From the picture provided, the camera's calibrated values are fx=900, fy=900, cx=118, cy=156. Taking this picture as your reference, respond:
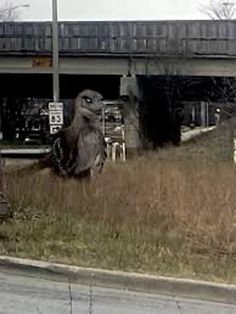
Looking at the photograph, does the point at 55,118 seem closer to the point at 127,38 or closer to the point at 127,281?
the point at 127,281

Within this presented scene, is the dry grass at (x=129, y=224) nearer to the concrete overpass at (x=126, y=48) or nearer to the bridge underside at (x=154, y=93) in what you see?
the bridge underside at (x=154, y=93)

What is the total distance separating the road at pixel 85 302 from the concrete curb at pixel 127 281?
0.52 feet

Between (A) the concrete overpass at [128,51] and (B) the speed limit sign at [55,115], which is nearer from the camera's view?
(B) the speed limit sign at [55,115]

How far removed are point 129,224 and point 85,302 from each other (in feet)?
10.7

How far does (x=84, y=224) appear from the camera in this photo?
11.8 m

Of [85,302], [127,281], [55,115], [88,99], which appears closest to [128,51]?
[55,115]

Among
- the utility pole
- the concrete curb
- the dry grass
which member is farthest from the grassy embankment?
the concrete curb

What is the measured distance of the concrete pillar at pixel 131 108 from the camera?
55906 millimetres

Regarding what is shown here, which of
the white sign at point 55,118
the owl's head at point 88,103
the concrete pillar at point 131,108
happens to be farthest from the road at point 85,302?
the concrete pillar at point 131,108

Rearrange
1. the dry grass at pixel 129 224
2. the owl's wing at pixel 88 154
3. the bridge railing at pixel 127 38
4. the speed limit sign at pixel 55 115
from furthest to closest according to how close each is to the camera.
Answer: the bridge railing at pixel 127 38, the speed limit sign at pixel 55 115, the owl's wing at pixel 88 154, the dry grass at pixel 129 224

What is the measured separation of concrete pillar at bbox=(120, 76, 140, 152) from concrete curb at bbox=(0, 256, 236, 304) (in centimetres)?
4569

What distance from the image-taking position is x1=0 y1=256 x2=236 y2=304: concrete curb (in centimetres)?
875

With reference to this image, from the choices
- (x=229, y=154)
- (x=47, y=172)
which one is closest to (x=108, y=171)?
(x=47, y=172)

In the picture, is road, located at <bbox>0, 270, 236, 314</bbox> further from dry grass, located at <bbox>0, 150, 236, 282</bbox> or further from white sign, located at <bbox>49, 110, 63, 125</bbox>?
white sign, located at <bbox>49, 110, 63, 125</bbox>
